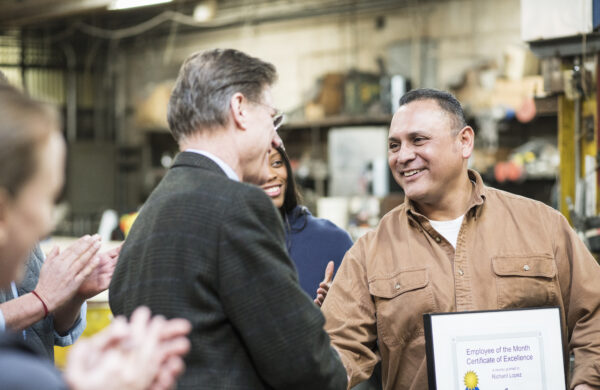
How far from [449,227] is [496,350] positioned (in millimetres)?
484

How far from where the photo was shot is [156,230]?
4.93ft

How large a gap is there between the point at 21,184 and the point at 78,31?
14.4m

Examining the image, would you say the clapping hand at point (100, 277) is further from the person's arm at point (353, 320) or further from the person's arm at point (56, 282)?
the person's arm at point (353, 320)

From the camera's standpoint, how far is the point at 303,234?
121 inches

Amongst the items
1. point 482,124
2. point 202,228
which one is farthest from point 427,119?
point 482,124

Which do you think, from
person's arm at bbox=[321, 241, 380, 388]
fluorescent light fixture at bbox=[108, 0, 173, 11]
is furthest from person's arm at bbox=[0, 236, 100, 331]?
fluorescent light fixture at bbox=[108, 0, 173, 11]

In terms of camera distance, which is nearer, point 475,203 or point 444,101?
point 475,203

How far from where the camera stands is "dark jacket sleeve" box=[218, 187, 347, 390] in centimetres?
144

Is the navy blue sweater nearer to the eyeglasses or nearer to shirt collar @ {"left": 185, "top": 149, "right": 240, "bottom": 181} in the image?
the eyeglasses

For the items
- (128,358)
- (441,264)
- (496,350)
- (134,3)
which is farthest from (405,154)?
(134,3)

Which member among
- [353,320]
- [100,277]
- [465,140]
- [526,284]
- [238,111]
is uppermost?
[238,111]

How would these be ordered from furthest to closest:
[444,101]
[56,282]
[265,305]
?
1. [444,101]
2. [56,282]
3. [265,305]

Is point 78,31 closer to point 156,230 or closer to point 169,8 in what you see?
point 169,8

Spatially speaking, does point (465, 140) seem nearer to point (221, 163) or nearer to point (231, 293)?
point (221, 163)
